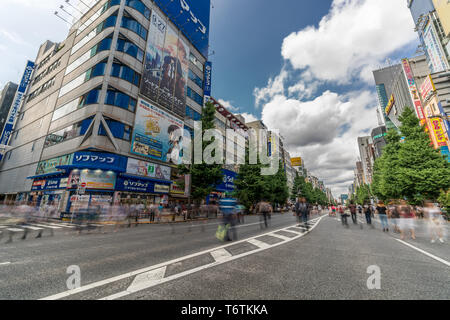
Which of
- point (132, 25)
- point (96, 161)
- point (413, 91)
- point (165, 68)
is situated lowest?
point (96, 161)

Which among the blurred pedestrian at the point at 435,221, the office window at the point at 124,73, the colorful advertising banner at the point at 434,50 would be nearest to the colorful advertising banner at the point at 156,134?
the office window at the point at 124,73

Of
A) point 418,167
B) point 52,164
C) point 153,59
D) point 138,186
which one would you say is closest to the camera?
point 418,167

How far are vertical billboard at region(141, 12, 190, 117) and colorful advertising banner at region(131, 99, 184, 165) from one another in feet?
5.97

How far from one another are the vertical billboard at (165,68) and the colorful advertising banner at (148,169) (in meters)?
8.78

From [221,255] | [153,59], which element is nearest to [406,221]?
[221,255]

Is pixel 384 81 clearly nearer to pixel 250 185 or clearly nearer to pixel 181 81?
pixel 250 185

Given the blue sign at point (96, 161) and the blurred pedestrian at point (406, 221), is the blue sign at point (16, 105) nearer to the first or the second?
the blue sign at point (96, 161)

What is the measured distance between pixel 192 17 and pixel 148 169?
1201 inches

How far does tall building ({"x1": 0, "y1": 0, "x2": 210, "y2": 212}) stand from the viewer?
19.4 meters

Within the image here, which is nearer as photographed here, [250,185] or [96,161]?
[96,161]

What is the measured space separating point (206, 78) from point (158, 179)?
23.6m

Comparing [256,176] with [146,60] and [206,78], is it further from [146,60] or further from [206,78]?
[146,60]

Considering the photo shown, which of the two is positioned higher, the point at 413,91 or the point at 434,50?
the point at 434,50

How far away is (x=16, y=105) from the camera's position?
36.4 metres
